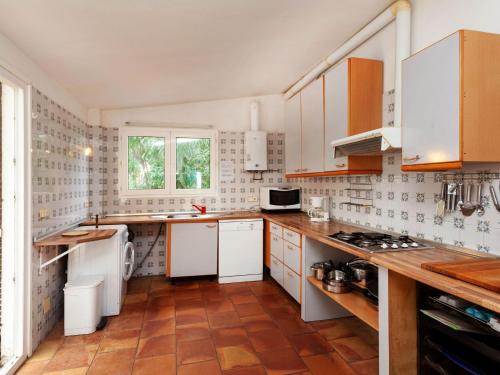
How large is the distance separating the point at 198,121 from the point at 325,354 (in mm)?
3104

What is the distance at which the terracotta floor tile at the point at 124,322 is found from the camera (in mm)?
2496

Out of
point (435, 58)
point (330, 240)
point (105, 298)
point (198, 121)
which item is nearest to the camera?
point (435, 58)

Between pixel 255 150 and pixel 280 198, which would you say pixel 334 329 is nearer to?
pixel 280 198

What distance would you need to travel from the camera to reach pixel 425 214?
1976 mm

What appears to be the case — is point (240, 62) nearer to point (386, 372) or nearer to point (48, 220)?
point (48, 220)

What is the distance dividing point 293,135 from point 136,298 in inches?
99.3

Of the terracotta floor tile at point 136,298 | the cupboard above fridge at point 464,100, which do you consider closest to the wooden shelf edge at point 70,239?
the terracotta floor tile at point 136,298

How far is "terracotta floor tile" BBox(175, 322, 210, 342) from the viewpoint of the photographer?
7.65 ft

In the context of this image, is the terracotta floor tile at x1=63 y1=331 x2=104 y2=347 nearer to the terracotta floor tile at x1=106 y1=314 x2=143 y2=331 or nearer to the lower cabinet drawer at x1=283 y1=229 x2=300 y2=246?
the terracotta floor tile at x1=106 y1=314 x2=143 y2=331

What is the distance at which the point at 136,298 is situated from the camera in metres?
3.11

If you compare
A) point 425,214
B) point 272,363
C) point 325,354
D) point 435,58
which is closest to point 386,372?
point 325,354

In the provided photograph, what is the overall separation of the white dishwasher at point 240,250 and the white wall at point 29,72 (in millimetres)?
2051

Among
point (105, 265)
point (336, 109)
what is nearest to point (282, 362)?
point (105, 265)

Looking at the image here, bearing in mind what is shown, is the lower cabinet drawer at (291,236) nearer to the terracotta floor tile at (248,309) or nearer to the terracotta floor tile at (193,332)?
Result: the terracotta floor tile at (248,309)
